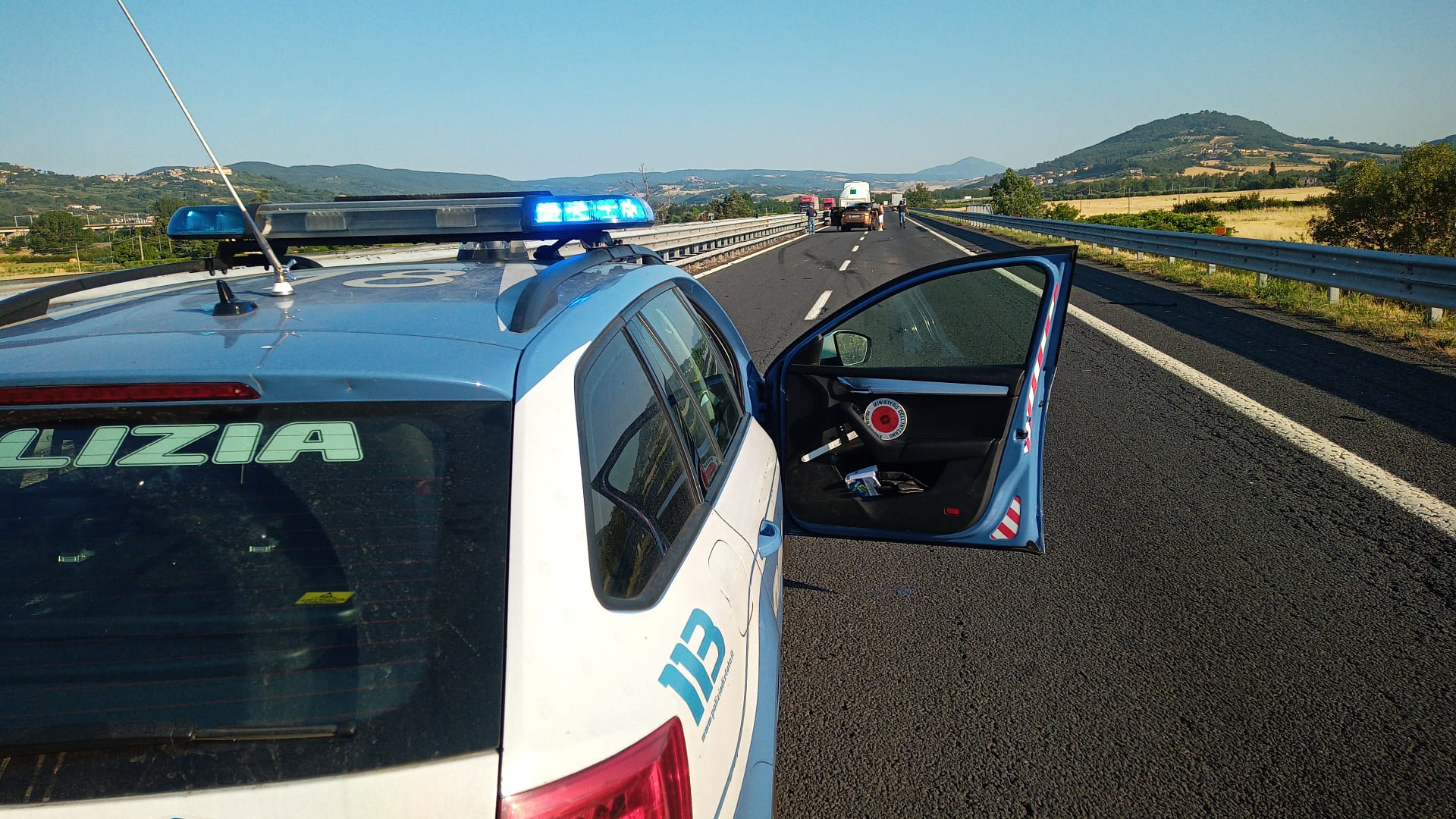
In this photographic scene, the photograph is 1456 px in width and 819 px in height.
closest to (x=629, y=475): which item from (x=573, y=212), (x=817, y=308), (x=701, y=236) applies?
(x=573, y=212)

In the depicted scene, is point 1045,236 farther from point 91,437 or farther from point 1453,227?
point 91,437

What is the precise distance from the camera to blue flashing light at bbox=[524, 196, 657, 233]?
8.05ft

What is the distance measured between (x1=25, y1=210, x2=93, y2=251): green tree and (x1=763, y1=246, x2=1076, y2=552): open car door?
28.7 m

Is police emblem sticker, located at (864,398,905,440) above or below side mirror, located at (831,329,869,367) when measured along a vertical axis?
below

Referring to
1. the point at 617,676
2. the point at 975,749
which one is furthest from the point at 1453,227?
the point at 617,676

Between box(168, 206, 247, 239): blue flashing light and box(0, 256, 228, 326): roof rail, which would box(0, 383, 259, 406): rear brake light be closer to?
box(0, 256, 228, 326): roof rail

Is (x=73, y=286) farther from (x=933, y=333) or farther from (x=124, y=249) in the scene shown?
(x=124, y=249)

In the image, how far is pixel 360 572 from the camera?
1331 mm

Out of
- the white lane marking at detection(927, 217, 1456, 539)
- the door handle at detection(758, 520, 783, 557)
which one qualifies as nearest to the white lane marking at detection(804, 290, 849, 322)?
the white lane marking at detection(927, 217, 1456, 539)

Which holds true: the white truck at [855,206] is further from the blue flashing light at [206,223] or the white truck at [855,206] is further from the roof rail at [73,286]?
the blue flashing light at [206,223]

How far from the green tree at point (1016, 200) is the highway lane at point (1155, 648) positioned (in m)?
42.2

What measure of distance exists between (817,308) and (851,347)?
31.1ft

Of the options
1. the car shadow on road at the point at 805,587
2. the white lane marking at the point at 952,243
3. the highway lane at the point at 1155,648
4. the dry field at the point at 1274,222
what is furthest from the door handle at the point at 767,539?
the dry field at the point at 1274,222

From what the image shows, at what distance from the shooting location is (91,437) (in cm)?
141
